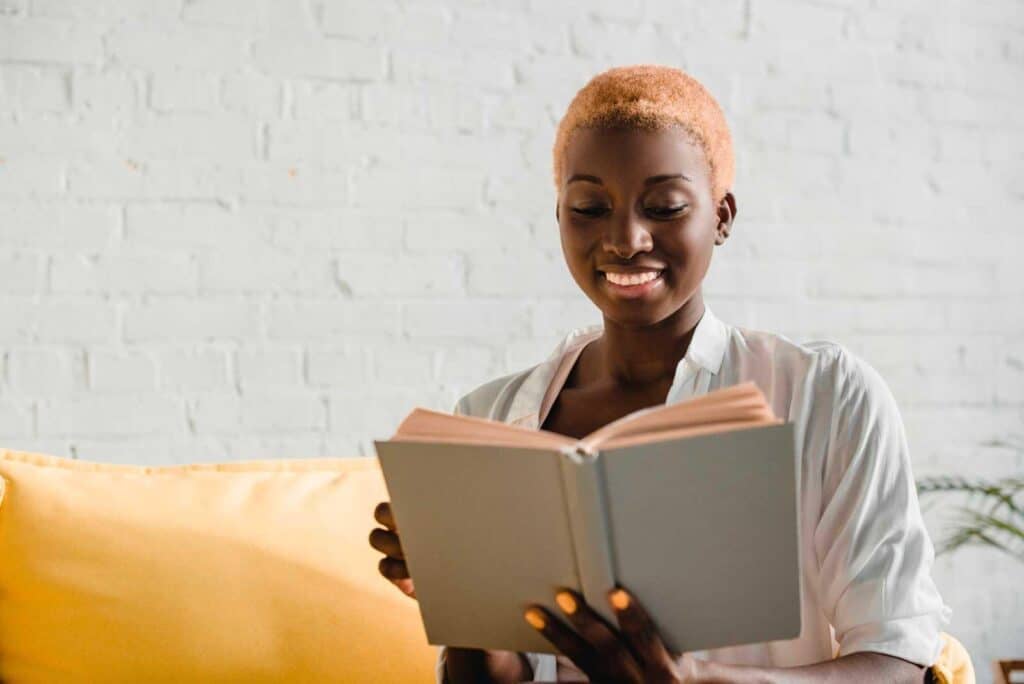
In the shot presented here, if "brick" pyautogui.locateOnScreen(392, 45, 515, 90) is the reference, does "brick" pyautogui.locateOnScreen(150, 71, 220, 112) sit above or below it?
below

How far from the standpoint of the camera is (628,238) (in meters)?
1.14

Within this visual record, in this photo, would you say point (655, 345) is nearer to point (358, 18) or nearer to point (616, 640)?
point (616, 640)

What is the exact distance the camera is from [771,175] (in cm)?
228

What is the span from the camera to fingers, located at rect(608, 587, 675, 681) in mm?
890

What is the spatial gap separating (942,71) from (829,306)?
560 millimetres

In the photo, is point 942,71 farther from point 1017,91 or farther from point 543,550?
point 543,550

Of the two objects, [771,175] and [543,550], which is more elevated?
[771,175]

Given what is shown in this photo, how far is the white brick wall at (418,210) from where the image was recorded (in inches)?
75.0

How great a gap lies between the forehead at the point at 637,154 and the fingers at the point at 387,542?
41 centimetres

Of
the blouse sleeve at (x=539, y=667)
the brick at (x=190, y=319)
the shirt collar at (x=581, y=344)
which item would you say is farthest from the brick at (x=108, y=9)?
the blouse sleeve at (x=539, y=667)

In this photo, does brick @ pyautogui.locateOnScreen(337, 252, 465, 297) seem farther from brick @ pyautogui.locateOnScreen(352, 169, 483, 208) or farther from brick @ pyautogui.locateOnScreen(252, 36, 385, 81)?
brick @ pyautogui.locateOnScreen(252, 36, 385, 81)

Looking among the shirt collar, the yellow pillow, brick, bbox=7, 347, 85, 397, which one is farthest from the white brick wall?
the shirt collar

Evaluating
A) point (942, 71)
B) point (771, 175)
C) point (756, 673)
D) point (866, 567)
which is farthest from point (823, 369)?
point (942, 71)

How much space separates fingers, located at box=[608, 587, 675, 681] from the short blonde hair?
0.50 metres
